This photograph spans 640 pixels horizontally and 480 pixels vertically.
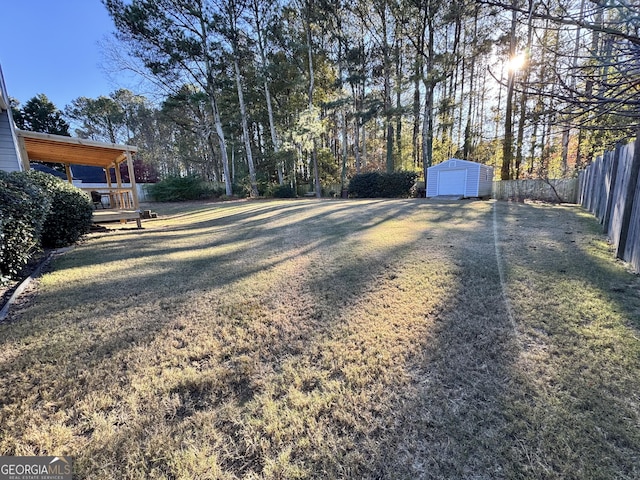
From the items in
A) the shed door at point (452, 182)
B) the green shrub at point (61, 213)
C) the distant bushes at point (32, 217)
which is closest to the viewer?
the distant bushes at point (32, 217)

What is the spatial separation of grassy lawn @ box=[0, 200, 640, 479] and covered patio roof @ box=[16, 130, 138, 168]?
481 cm

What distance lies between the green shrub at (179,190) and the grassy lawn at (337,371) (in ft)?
58.6

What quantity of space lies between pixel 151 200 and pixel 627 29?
937 inches

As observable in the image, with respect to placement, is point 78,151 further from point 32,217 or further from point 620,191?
point 620,191

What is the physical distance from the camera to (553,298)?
2490mm

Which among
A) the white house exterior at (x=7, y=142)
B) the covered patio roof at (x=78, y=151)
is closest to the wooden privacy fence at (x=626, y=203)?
the covered patio roof at (x=78, y=151)

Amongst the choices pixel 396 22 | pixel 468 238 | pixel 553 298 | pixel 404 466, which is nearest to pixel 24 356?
pixel 404 466

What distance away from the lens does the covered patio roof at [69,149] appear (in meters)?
6.19

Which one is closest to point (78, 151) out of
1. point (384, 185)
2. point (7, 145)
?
point (7, 145)

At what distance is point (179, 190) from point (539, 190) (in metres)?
22.0

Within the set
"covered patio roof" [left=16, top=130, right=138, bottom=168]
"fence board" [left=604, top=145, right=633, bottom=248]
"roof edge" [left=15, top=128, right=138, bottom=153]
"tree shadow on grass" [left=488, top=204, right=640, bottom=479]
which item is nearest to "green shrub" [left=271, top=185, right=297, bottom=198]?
"covered patio roof" [left=16, top=130, right=138, bottom=168]

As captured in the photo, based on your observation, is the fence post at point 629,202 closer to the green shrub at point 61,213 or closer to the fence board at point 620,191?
the fence board at point 620,191

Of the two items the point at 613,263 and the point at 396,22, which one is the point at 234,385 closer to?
the point at 613,263

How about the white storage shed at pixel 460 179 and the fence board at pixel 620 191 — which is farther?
the white storage shed at pixel 460 179
